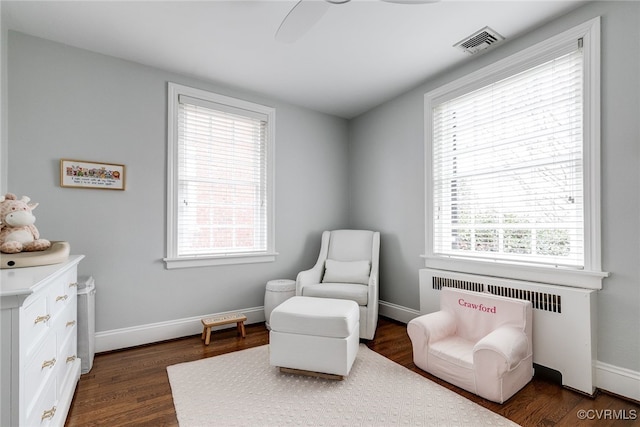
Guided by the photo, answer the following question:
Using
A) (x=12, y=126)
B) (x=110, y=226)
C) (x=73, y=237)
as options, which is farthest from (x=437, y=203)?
(x=12, y=126)

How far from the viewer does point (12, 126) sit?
2.31m

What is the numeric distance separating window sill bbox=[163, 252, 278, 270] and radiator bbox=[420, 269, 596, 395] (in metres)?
2.32

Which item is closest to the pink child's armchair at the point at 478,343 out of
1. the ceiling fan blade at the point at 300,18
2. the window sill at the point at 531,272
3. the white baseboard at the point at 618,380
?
the window sill at the point at 531,272

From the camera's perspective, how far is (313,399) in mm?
1910

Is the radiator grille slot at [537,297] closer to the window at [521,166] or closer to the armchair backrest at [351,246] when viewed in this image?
the window at [521,166]

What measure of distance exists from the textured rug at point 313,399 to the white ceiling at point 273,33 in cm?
255

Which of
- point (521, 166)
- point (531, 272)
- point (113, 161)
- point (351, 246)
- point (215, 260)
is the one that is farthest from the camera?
point (351, 246)

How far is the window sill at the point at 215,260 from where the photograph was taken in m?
2.93

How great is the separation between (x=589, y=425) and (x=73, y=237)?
3.69 m

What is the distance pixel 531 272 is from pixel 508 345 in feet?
2.27

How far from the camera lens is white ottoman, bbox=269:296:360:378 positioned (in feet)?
6.86

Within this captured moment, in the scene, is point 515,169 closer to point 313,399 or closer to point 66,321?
point 313,399

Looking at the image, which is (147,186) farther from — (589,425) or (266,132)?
(589,425)

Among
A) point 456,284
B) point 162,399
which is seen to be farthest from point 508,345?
point 162,399
